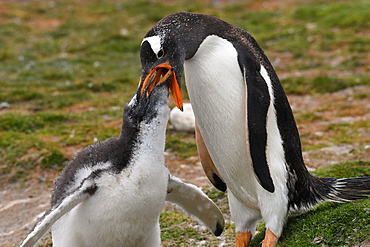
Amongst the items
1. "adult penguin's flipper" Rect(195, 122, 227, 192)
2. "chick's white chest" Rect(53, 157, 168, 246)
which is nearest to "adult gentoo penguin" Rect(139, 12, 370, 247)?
"adult penguin's flipper" Rect(195, 122, 227, 192)

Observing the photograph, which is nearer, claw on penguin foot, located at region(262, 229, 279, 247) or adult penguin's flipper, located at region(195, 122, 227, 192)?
claw on penguin foot, located at region(262, 229, 279, 247)

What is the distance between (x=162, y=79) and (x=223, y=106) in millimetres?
447

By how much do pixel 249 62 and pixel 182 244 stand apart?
1.54 metres

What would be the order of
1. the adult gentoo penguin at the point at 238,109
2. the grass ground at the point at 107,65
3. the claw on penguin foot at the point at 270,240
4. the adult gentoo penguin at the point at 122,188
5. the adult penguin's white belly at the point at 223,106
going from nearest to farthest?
the adult gentoo penguin at the point at 122,188, the adult gentoo penguin at the point at 238,109, the adult penguin's white belly at the point at 223,106, the claw on penguin foot at the point at 270,240, the grass ground at the point at 107,65

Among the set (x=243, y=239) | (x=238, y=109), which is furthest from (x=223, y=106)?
(x=243, y=239)

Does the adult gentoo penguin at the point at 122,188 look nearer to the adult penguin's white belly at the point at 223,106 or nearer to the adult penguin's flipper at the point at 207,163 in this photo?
the adult penguin's white belly at the point at 223,106

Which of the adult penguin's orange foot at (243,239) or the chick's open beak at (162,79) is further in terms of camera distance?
the adult penguin's orange foot at (243,239)

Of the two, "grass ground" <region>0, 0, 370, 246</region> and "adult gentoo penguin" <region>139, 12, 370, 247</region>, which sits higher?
"adult gentoo penguin" <region>139, 12, 370, 247</region>

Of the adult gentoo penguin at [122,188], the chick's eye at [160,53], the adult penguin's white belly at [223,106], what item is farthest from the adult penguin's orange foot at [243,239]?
the chick's eye at [160,53]

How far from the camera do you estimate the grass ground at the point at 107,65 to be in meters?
6.41

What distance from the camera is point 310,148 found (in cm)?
610

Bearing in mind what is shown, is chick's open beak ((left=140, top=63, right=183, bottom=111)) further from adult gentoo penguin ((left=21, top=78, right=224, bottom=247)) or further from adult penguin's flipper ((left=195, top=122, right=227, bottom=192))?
adult penguin's flipper ((left=195, top=122, right=227, bottom=192))

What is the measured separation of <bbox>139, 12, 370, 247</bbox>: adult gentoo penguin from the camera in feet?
10.7

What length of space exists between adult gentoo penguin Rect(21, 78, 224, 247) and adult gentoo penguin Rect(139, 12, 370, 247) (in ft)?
0.68
